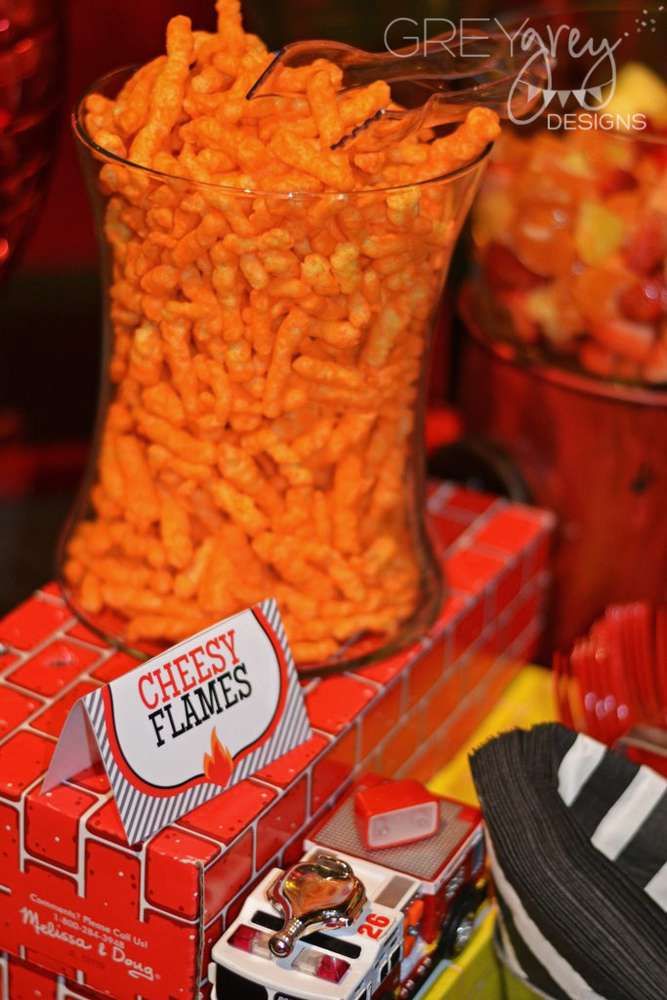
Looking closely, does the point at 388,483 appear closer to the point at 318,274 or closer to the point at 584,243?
the point at 318,274

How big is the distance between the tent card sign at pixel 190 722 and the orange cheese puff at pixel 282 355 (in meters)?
0.12

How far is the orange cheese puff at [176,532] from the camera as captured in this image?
91 cm

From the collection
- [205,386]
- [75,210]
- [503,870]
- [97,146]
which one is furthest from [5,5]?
[503,870]

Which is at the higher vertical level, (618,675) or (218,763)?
(218,763)

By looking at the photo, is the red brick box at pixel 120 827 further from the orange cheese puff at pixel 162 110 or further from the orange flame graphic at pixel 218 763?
the orange cheese puff at pixel 162 110

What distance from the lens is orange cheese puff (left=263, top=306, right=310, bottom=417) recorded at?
0.84 metres

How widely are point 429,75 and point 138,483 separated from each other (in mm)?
313

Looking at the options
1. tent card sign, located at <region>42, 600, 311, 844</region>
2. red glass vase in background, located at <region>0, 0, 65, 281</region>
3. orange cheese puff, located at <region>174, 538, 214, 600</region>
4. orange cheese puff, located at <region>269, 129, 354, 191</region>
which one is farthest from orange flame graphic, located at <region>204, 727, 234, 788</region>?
red glass vase in background, located at <region>0, 0, 65, 281</region>

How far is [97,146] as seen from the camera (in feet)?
2.74

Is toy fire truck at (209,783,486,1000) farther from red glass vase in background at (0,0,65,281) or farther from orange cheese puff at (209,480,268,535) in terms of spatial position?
red glass vase in background at (0,0,65,281)

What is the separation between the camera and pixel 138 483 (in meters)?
0.92

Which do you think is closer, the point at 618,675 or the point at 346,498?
the point at 346,498

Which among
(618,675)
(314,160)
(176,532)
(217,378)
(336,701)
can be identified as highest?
(314,160)

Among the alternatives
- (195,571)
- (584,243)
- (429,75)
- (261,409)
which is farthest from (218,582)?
(584,243)
